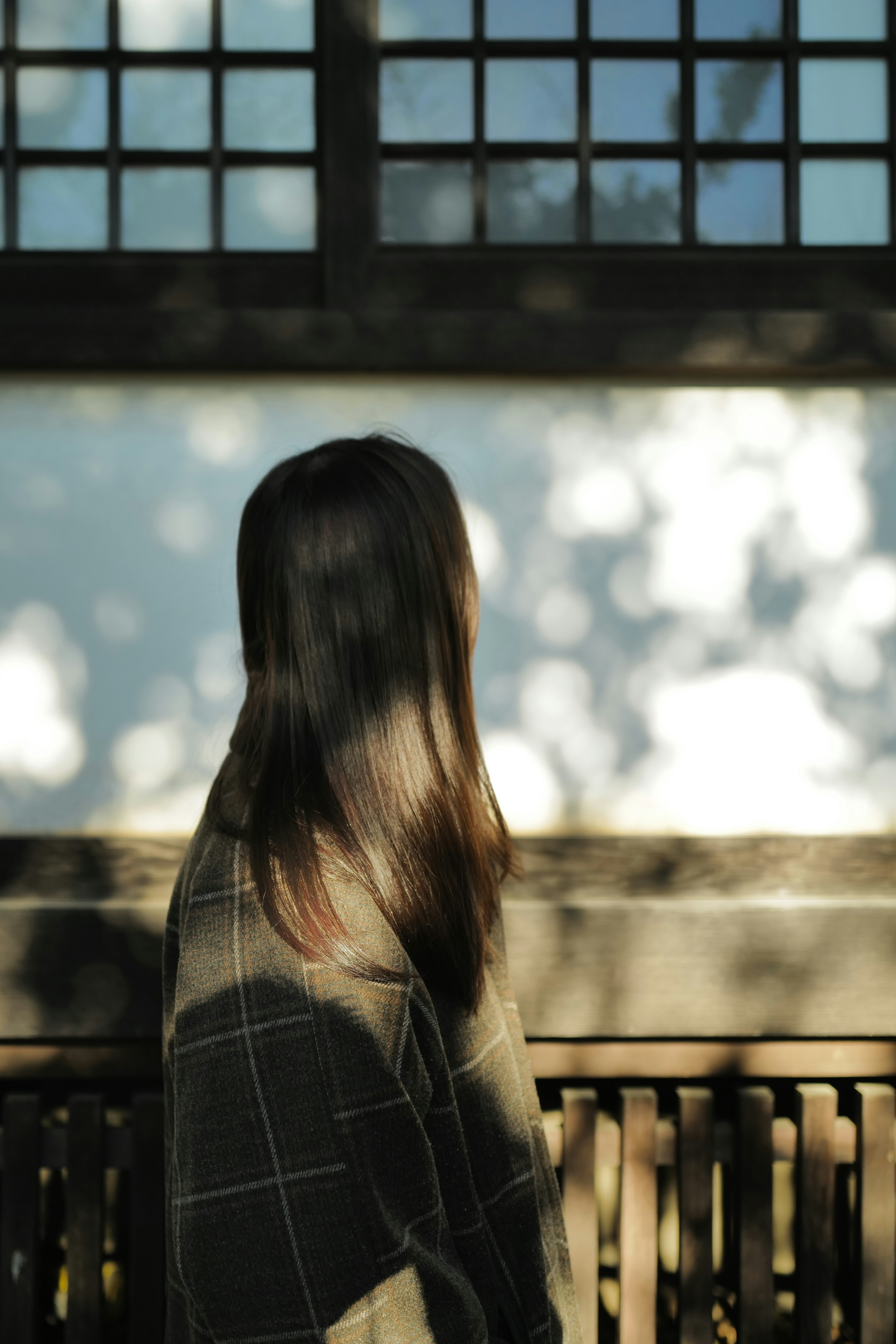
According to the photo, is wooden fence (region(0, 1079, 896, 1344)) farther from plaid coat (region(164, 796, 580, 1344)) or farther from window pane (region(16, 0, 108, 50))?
window pane (region(16, 0, 108, 50))

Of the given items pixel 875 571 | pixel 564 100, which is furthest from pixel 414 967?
pixel 564 100

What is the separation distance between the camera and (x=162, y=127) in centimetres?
223

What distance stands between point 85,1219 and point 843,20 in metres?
3.31

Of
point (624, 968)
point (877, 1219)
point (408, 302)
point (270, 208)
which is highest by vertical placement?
point (270, 208)

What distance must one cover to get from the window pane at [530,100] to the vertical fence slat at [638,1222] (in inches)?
89.4

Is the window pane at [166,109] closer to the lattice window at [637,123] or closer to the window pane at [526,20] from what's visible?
the lattice window at [637,123]

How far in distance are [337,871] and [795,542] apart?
5.17 feet

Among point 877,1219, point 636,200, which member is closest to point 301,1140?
point 877,1219

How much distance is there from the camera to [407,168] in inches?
87.7

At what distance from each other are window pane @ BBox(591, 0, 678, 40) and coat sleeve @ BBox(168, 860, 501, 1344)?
228 centimetres

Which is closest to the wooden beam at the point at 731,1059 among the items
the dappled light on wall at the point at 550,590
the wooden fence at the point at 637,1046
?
the wooden fence at the point at 637,1046

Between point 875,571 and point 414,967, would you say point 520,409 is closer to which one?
point 875,571

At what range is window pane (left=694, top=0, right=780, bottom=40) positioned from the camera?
7.22 ft

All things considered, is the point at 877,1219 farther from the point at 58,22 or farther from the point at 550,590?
the point at 58,22
